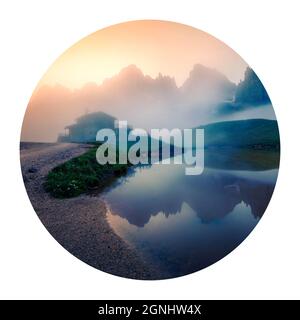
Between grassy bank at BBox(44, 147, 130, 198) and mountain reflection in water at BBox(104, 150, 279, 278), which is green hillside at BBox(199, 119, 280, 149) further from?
grassy bank at BBox(44, 147, 130, 198)

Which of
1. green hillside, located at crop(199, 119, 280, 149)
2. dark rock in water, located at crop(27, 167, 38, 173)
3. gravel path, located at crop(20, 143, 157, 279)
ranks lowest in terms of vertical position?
gravel path, located at crop(20, 143, 157, 279)

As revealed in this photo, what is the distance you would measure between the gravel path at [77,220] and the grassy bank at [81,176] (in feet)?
0.30

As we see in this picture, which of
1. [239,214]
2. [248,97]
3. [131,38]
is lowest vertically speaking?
[239,214]

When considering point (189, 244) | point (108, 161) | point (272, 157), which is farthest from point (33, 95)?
point (272, 157)

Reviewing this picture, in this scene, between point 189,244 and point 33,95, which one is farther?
point 33,95

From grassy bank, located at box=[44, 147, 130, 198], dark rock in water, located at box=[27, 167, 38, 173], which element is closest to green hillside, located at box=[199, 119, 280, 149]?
grassy bank, located at box=[44, 147, 130, 198]

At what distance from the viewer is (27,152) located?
7.07m

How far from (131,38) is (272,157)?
2.68 m

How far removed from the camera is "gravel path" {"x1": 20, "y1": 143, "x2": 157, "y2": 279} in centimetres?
650

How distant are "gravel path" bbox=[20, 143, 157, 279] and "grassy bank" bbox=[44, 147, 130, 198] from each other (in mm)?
91

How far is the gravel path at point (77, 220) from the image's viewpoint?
6.50 m

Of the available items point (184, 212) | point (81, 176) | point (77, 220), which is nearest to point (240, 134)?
point (184, 212)

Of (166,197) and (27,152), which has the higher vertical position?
(27,152)

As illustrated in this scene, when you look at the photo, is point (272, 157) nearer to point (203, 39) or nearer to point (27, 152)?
point (203, 39)
